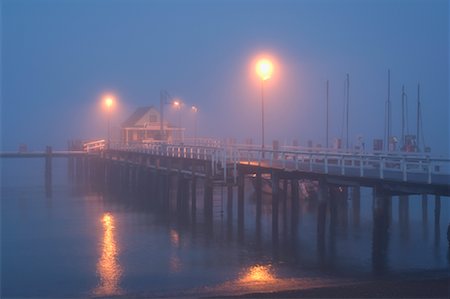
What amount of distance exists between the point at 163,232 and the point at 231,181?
4455 mm

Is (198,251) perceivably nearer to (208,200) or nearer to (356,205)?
(208,200)

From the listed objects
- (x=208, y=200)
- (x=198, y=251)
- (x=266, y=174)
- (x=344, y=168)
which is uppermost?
(x=344, y=168)

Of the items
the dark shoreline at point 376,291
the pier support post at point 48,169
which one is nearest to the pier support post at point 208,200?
the dark shoreline at point 376,291

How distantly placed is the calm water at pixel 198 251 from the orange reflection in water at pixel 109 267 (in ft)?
0.11

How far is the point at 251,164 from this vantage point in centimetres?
2606

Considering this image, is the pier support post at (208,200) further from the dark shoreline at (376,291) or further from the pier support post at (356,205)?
the dark shoreline at (376,291)

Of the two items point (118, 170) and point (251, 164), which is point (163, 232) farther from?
point (118, 170)

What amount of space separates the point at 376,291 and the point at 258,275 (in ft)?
15.5

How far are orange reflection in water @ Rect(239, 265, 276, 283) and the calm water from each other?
0.11 ft

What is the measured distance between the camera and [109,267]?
18.4m

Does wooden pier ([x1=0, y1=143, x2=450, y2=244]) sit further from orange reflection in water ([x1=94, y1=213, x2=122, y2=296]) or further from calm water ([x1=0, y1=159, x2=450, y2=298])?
orange reflection in water ([x1=94, y1=213, x2=122, y2=296])

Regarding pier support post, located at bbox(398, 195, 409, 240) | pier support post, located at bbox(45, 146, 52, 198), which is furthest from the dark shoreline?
pier support post, located at bbox(45, 146, 52, 198)

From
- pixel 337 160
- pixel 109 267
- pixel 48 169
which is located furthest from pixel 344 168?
pixel 48 169

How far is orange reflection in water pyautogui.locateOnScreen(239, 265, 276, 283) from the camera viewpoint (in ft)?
54.1
